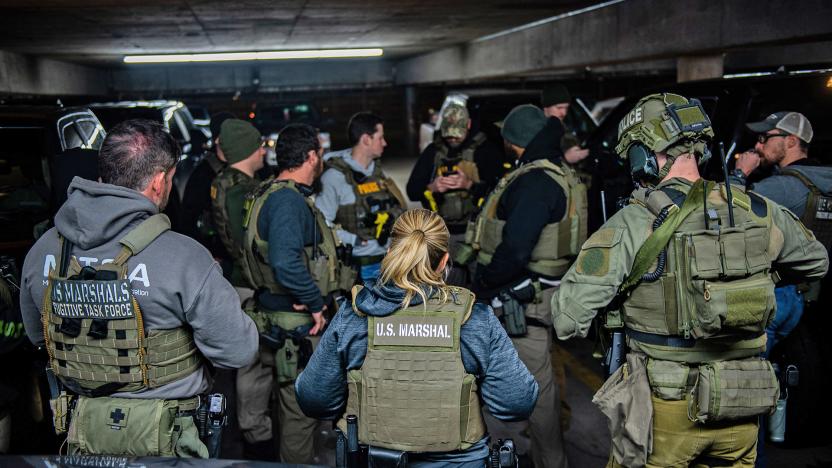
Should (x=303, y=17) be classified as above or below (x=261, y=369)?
above

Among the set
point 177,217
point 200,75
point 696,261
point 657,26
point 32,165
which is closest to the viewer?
point 696,261

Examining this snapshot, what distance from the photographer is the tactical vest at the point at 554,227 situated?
4.29 m

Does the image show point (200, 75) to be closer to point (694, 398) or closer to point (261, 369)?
point (261, 369)

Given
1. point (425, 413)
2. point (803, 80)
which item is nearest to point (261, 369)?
point (425, 413)

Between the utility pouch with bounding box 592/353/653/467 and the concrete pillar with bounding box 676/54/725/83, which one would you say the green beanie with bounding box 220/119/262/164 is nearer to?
the utility pouch with bounding box 592/353/653/467

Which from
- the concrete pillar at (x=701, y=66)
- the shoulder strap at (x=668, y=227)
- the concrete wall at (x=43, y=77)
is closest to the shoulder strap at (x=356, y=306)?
the shoulder strap at (x=668, y=227)

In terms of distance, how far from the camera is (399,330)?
243 centimetres

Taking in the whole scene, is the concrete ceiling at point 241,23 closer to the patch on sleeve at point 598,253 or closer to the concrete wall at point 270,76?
the patch on sleeve at point 598,253

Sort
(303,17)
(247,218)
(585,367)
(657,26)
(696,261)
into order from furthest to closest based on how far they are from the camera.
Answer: (303,17) < (657,26) < (585,367) < (247,218) < (696,261)

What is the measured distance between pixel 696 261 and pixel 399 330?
46.8 inches

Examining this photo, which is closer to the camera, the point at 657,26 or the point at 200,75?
the point at 657,26

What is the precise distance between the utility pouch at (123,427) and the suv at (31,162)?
84.5 inches

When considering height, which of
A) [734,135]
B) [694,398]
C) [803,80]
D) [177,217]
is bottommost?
[694,398]

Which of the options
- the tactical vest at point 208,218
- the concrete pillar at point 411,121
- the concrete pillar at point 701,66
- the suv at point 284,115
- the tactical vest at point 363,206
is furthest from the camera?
the concrete pillar at point 411,121
